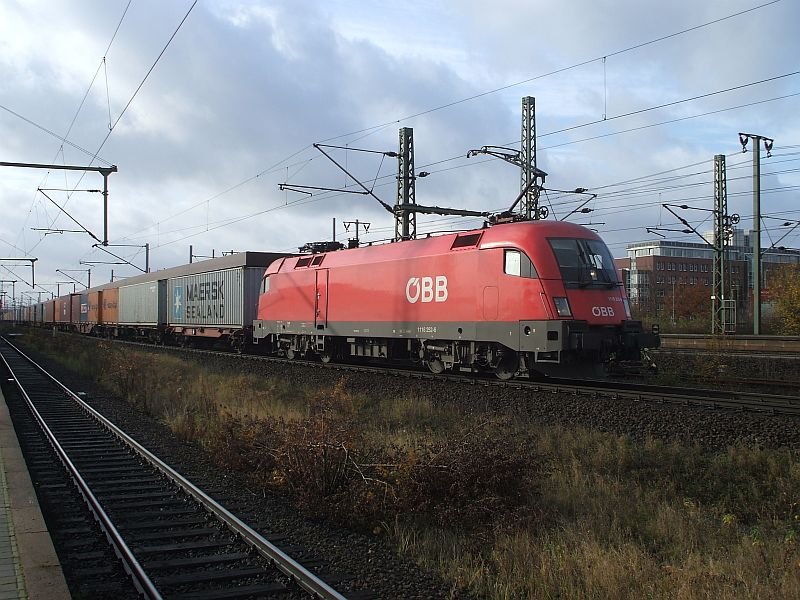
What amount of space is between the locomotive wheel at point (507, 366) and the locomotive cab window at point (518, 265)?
82.5 inches

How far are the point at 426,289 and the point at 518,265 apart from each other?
127 inches

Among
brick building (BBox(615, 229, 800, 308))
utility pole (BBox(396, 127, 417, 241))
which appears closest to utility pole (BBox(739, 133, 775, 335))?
utility pole (BBox(396, 127, 417, 241))

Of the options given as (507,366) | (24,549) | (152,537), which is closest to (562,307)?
(507,366)

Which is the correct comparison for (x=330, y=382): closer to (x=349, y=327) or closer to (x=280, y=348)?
(x=349, y=327)

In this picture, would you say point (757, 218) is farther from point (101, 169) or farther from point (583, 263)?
point (101, 169)

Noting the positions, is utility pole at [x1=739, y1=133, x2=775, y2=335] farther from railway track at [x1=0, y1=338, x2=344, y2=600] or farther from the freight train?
railway track at [x1=0, y1=338, x2=344, y2=600]

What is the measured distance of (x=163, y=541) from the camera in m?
6.35

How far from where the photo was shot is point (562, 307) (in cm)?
1408

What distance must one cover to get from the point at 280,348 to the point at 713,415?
17856mm

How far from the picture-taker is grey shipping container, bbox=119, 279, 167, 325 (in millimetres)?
37688

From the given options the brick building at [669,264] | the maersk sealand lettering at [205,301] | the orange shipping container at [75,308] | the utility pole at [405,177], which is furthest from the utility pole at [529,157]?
the brick building at [669,264]

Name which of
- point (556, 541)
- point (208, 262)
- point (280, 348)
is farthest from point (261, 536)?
point (208, 262)

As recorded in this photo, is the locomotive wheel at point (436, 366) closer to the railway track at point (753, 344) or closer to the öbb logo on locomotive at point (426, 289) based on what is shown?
the öbb logo on locomotive at point (426, 289)

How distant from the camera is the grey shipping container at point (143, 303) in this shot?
3769cm
